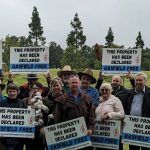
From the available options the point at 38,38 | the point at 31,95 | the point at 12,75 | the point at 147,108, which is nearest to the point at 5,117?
the point at 31,95

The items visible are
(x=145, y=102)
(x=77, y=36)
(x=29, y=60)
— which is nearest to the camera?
(x=145, y=102)

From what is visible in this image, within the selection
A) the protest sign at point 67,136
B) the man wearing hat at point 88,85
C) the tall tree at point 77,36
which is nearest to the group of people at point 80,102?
the man wearing hat at point 88,85

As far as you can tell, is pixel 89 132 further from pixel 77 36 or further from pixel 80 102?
pixel 77 36

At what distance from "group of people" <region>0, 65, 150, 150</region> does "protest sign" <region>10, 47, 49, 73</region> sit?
3.36ft

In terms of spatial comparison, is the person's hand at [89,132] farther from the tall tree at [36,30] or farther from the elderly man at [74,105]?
→ the tall tree at [36,30]

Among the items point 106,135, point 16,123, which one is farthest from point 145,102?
point 16,123

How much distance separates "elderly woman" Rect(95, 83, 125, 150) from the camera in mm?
10359

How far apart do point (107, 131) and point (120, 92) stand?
37.9 inches

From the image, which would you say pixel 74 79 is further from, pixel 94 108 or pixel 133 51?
pixel 133 51

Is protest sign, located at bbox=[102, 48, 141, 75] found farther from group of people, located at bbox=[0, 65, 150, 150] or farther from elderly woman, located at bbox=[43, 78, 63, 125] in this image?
elderly woman, located at bbox=[43, 78, 63, 125]

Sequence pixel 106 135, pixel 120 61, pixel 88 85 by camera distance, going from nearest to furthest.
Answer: pixel 106 135 → pixel 88 85 → pixel 120 61

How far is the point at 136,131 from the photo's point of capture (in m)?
10.5

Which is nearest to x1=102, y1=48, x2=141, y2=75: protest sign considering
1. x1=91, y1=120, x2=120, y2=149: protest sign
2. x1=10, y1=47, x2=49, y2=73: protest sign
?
x1=10, y1=47, x2=49, y2=73: protest sign

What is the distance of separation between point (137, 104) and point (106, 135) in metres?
1.00
